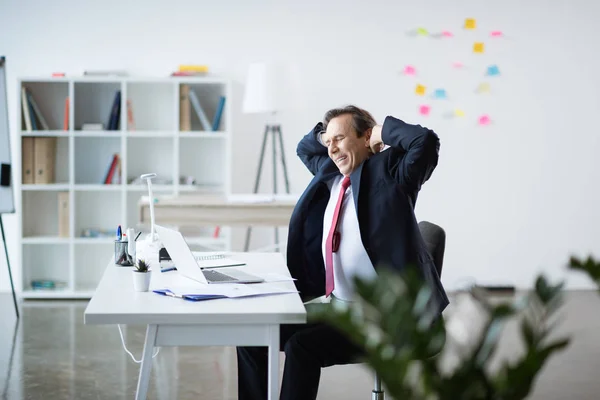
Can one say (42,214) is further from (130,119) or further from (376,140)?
(376,140)

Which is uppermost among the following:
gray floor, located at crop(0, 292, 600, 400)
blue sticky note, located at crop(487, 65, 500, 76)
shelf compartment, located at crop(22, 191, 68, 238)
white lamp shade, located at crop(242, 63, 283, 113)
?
blue sticky note, located at crop(487, 65, 500, 76)

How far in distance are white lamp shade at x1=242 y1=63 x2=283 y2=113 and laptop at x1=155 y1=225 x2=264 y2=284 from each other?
9.10 feet

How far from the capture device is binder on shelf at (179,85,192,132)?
227 inches

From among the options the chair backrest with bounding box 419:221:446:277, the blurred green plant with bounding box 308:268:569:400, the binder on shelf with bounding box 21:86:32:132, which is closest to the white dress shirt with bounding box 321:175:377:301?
A: the chair backrest with bounding box 419:221:446:277

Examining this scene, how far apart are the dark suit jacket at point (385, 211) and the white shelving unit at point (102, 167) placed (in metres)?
2.90

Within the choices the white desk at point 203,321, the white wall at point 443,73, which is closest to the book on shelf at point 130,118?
the white wall at point 443,73

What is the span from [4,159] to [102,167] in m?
0.98

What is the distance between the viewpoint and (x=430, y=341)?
2.58 ft

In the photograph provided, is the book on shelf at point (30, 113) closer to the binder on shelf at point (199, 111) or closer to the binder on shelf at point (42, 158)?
the binder on shelf at point (42, 158)

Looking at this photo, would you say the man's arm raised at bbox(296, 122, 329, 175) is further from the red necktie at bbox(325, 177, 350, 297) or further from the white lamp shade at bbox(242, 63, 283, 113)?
the white lamp shade at bbox(242, 63, 283, 113)

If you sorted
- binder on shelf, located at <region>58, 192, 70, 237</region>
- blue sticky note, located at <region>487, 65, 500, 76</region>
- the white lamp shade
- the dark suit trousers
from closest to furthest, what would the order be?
the dark suit trousers, the white lamp shade, binder on shelf, located at <region>58, 192, 70, 237</region>, blue sticky note, located at <region>487, 65, 500, 76</region>

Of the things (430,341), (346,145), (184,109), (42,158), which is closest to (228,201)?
(184,109)

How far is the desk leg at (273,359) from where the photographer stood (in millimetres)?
2188

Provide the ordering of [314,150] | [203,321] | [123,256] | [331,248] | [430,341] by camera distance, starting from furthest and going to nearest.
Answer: [314,150]
[123,256]
[331,248]
[203,321]
[430,341]
